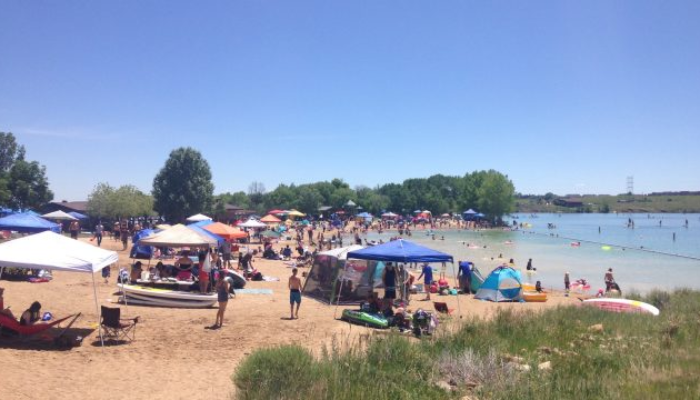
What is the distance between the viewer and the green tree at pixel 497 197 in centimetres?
8394

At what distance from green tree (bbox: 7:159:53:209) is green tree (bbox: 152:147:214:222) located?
1001 centimetres

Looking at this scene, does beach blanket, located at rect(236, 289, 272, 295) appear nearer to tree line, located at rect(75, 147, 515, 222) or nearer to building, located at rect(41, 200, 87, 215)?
tree line, located at rect(75, 147, 515, 222)

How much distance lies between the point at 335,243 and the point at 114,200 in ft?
64.3

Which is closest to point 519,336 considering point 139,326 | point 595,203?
point 139,326

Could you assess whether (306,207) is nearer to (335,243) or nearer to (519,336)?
(335,243)

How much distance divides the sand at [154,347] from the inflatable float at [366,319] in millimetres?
277

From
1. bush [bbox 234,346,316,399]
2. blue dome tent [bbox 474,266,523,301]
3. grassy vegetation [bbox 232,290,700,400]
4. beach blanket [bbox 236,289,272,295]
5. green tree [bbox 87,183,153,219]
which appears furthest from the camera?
green tree [bbox 87,183,153,219]

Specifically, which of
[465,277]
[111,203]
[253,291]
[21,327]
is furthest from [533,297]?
[111,203]

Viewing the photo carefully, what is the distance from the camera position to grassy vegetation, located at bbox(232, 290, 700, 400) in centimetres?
623

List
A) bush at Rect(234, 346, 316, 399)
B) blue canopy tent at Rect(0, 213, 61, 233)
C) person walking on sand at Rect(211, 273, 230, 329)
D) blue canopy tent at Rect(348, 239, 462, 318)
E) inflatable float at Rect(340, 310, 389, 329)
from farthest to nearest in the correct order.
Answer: blue canopy tent at Rect(0, 213, 61, 233) → blue canopy tent at Rect(348, 239, 462, 318) → inflatable float at Rect(340, 310, 389, 329) → person walking on sand at Rect(211, 273, 230, 329) → bush at Rect(234, 346, 316, 399)

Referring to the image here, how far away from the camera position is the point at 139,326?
10.8 metres

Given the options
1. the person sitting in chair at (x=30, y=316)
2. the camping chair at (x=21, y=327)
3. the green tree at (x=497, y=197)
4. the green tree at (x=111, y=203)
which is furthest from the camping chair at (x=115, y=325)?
the green tree at (x=497, y=197)

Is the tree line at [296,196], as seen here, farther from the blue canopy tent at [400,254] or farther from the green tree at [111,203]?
the blue canopy tent at [400,254]

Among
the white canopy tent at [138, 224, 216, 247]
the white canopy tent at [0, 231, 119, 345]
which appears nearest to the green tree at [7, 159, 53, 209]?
the white canopy tent at [138, 224, 216, 247]
